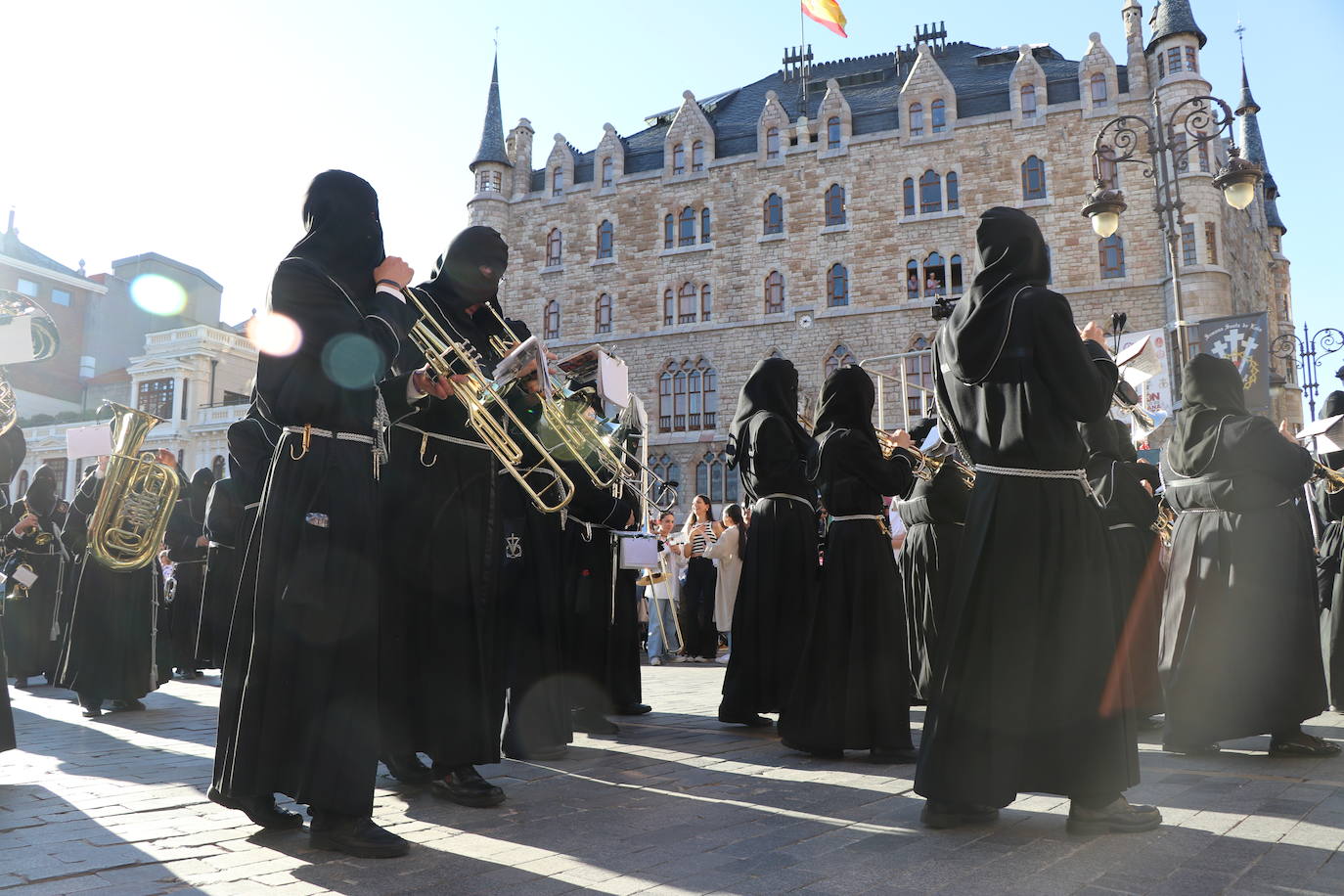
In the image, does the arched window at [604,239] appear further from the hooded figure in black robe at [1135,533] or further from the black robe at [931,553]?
the hooded figure in black robe at [1135,533]

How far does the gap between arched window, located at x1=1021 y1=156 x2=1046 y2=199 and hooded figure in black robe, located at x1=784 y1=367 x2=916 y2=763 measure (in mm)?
30998

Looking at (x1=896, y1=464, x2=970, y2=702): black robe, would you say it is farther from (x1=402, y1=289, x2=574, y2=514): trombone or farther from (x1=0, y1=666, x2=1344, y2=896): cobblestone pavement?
(x1=402, y1=289, x2=574, y2=514): trombone

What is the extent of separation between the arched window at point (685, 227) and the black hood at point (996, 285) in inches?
1368

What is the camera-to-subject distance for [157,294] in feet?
178

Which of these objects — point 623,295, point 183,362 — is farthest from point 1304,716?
point 183,362

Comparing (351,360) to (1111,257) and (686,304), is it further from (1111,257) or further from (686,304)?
(686,304)

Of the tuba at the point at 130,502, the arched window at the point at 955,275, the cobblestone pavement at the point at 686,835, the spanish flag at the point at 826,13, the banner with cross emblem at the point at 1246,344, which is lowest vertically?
the cobblestone pavement at the point at 686,835

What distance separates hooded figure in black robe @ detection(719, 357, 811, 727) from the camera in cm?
573

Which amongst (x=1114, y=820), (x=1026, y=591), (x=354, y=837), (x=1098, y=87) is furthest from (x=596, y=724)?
(x=1098, y=87)

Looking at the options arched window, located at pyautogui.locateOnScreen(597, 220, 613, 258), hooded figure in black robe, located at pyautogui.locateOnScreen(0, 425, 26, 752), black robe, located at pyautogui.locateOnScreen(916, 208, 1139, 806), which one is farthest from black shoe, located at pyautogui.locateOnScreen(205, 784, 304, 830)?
arched window, located at pyautogui.locateOnScreen(597, 220, 613, 258)

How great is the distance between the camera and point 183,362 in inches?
1678

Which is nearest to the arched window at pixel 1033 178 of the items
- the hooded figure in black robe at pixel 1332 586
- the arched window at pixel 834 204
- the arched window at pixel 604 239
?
the arched window at pixel 834 204

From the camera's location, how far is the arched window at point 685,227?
123ft

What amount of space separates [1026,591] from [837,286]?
32738 mm
